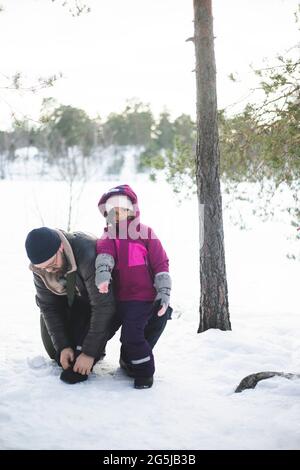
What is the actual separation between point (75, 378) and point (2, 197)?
24476mm

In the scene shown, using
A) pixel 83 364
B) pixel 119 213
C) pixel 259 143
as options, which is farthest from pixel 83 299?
pixel 259 143

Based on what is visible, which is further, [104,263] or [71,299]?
[71,299]

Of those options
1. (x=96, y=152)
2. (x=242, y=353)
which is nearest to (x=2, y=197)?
(x=242, y=353)

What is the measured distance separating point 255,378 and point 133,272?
4.05 feet

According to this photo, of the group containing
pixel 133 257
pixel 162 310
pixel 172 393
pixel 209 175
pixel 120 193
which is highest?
pixel 209 175

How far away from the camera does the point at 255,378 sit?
316cm

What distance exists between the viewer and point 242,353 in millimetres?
3930

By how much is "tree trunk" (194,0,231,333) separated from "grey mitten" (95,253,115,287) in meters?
1.59

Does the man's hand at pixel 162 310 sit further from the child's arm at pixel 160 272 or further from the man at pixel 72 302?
the man at pixel 72 302

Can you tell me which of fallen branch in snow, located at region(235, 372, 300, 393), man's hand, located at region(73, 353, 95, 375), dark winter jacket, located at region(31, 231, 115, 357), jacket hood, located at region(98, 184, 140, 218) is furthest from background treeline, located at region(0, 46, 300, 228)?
man's hand, located at region(73, 353, 95, 375)

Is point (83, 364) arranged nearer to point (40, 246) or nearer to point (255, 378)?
point (40, 246)

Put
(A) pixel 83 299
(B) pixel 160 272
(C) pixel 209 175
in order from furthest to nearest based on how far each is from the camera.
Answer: (C) pixel 209 175
(A) pixel 83 299
(B) pixel 160 272

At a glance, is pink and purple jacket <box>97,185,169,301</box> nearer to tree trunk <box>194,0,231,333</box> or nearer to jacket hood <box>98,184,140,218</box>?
jacket hood <box>98,184,140,218</box>

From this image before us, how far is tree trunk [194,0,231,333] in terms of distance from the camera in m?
4.23
